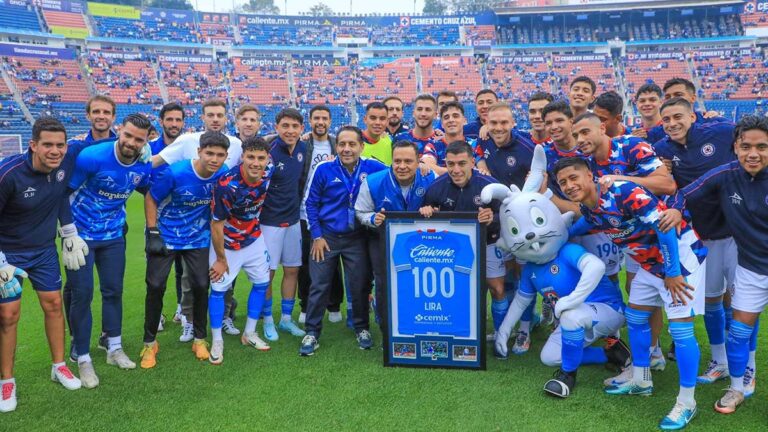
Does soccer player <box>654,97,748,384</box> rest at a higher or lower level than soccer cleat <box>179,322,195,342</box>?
higher

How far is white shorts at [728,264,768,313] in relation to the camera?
12.8ft

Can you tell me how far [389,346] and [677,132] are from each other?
315 cm

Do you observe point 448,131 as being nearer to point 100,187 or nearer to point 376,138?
point 376,138

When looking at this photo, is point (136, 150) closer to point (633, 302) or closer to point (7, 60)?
point (633, 302)

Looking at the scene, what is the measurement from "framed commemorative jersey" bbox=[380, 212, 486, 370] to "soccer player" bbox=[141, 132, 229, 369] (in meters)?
1.78

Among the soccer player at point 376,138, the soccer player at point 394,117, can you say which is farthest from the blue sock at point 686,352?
the soccer player at point 394,117

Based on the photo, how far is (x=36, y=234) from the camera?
4422 mm

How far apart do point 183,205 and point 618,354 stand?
4.24 metres

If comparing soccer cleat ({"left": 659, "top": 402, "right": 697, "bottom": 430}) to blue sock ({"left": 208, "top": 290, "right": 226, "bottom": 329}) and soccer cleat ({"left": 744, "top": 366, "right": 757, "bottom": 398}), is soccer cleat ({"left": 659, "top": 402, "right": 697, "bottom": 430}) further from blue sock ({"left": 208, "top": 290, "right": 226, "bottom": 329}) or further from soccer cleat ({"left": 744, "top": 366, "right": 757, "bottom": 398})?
blue sock ({"left": 208, "top": 290, "right": 226, "bottom": 329})

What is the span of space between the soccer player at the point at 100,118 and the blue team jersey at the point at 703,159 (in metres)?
5.26

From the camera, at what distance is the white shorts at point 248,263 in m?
5.42

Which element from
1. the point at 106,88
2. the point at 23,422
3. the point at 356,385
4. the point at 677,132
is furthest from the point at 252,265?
the point at 106,88

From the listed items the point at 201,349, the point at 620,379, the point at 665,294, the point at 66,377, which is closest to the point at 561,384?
the point at 620,379

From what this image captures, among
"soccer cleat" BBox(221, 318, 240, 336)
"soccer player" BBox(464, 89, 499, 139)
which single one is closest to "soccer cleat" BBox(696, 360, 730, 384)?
"soccer player" BBox(464, 89, 499, 139)
